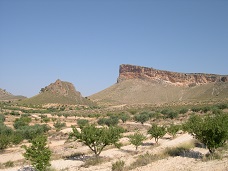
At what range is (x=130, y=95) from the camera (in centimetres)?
13525

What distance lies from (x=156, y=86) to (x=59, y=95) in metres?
52.0

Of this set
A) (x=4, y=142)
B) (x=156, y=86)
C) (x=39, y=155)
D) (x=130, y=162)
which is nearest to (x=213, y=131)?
(x=130, y=162)

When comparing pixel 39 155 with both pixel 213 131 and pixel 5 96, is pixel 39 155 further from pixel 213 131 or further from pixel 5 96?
pixel 5 96

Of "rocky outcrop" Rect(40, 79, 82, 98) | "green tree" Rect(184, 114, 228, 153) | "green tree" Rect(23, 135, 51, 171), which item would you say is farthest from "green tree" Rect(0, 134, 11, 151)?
"rocky outcrop" Rect(40, 79, 82, 98)

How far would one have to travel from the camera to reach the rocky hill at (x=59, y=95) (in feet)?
345

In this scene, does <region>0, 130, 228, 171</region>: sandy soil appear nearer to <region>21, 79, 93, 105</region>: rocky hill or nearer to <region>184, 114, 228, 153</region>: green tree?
<region>184, 114, 228, 153</region>: green tree

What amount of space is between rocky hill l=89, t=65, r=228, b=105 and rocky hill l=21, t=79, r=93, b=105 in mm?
15719

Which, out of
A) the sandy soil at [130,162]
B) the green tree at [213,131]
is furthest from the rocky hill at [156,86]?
the green tree at [213,131]

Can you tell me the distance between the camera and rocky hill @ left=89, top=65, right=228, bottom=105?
123688mm

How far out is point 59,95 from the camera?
10988cm

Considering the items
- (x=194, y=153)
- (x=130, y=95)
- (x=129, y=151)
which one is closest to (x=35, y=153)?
(x=129, y=151)

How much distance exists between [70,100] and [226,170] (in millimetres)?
99288

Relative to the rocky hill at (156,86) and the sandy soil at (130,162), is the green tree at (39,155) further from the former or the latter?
the rocky hill at (156,86)

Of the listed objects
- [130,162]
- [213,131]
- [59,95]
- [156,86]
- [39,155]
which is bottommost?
[130,162]
